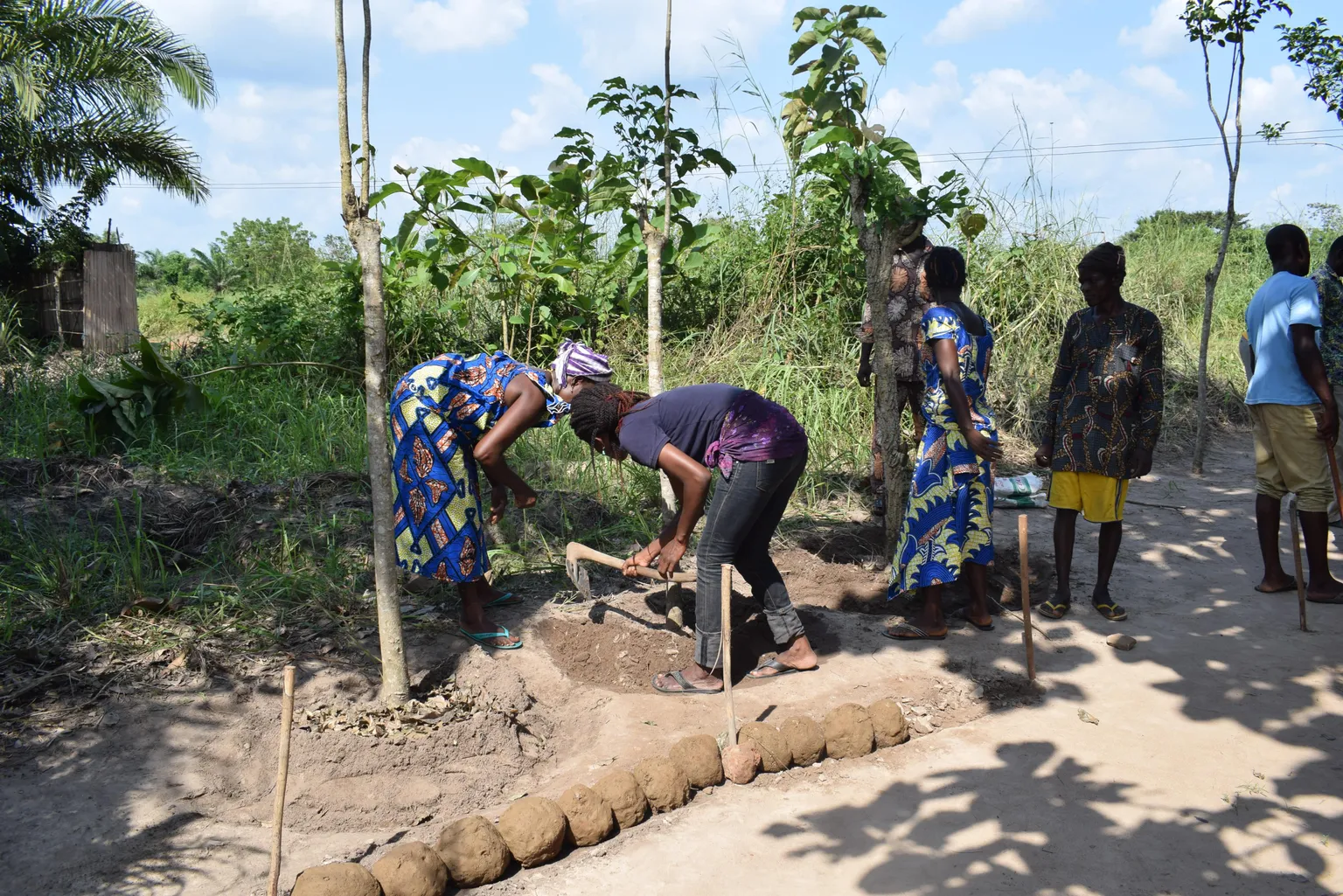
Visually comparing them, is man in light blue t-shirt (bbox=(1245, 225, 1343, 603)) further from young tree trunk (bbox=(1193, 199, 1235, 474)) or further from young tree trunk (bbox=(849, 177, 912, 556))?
young tree trunk (bbox=(1193, 199, 1235, 474))

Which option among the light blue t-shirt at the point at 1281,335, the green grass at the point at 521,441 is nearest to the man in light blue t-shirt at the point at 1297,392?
the light blue t-shirt at the point at 1281,335

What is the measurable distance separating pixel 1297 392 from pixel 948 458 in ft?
5.95

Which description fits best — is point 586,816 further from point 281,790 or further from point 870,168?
point 870,168

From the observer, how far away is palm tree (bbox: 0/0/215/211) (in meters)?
10.9

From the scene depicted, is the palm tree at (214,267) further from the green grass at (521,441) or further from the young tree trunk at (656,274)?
the young tree trunk at (656,274)

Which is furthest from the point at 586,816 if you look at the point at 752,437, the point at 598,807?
the point at 752,437

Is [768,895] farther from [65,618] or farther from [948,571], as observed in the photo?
[65,618]

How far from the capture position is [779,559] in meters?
5.39

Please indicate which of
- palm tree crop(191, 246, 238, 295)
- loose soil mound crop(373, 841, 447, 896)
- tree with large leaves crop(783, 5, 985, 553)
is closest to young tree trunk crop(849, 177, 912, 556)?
tree with large leaves crop(783, 5, 985, 553)

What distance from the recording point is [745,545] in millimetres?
4121

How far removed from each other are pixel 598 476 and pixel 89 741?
3207 millimetres

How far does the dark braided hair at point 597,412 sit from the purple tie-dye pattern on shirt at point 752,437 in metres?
0.38

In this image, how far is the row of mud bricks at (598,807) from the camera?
268cm

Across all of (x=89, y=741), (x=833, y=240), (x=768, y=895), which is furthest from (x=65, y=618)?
(x=833, y=240)
